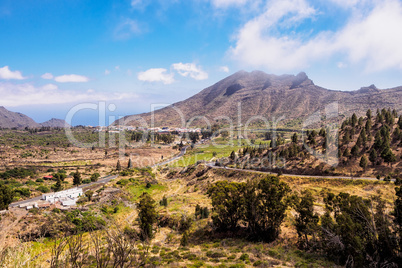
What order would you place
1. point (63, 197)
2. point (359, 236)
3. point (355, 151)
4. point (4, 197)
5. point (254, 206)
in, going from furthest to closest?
1. point (355, 151)
2. point (63, 197)
3. point (4, 197)
4. point (254, 206)
5. point (359, 236)

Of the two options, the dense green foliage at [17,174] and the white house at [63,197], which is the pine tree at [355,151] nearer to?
the white house at [63,197]

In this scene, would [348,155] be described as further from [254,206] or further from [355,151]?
[254,206]

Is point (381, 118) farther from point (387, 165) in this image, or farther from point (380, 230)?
point (380, 230)

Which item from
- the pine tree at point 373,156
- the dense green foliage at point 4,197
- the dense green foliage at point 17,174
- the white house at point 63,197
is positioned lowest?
the white house at point 63,197

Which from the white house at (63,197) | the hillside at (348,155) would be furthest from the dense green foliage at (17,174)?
the hillside at (348,155)

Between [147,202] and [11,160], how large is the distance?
97.0 meters

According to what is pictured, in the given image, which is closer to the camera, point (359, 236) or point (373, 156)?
point (359, 236)

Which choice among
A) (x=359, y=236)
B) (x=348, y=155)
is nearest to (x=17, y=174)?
(x=359, y=236)

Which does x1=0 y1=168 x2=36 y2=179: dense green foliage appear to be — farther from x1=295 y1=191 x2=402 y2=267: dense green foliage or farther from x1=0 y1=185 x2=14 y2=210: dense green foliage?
x1=295 y1=191 x2=402 y2=267: dense green foliage

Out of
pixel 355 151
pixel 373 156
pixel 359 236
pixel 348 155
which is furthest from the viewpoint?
pixel 348 155

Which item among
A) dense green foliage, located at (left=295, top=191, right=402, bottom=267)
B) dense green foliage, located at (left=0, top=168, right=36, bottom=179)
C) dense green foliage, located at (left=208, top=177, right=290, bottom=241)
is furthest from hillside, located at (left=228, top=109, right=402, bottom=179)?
dense green foliage, located at (left=0, top=168, right=36, bottom=179)

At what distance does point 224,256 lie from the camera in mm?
20422

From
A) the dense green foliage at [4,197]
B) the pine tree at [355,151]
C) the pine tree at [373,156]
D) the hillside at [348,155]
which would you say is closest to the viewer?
the dense green foliage at [4,197]

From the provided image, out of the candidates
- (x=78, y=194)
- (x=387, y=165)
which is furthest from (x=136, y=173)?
(x=387, y=165)
